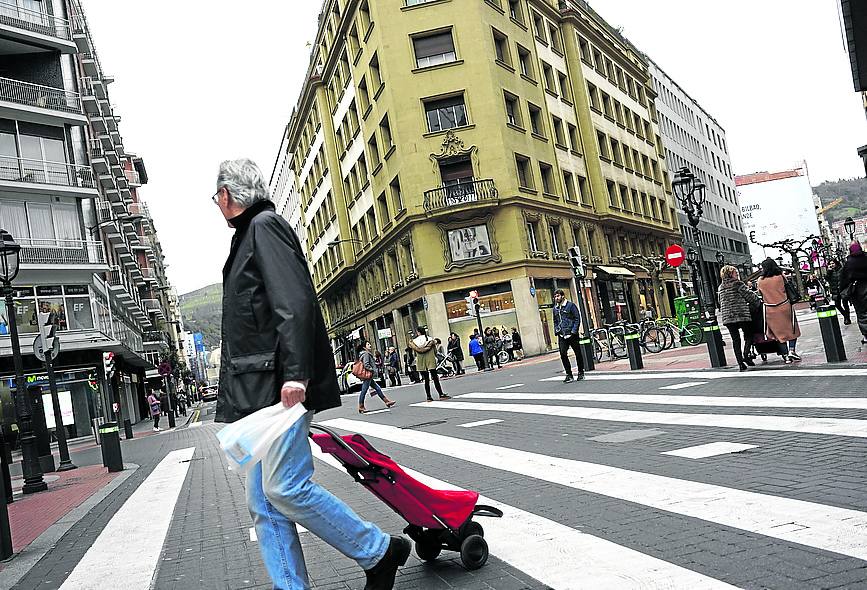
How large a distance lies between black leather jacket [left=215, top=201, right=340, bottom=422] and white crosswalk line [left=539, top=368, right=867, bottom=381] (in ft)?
27.0

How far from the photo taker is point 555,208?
41.7 meters

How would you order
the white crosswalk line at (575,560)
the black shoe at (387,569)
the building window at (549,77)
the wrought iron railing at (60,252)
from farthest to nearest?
the building window at (549,77)
the wrought iron railing at (60,252)
the black shoe at (387,569)
the white crosswalk line at (575,560)

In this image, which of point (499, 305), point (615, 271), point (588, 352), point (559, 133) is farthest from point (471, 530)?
point (615, 271)

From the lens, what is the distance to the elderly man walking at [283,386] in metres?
3.28

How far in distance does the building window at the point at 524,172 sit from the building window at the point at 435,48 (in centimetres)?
618

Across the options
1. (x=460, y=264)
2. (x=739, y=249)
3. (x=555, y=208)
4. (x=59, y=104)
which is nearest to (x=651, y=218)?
(x=555, y=208)

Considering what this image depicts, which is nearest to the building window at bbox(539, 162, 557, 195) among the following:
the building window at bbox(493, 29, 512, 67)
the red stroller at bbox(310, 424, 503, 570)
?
the building window at bbox(493, 29, 512, 67)

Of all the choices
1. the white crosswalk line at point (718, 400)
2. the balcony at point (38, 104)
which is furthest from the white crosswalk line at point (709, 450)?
the balcony at point (38, 104)

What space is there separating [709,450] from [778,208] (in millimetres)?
126450

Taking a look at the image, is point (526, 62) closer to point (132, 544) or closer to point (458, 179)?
point (458, 179)

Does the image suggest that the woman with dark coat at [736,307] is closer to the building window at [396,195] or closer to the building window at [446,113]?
the building window at [446,113]

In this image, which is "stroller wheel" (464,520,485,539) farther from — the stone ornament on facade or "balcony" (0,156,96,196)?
"balcony" (0,156,96,196)

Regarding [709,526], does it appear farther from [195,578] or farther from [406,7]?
[406,7]

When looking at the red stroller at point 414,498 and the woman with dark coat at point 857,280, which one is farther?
the woman with dark coat at point 857,280
